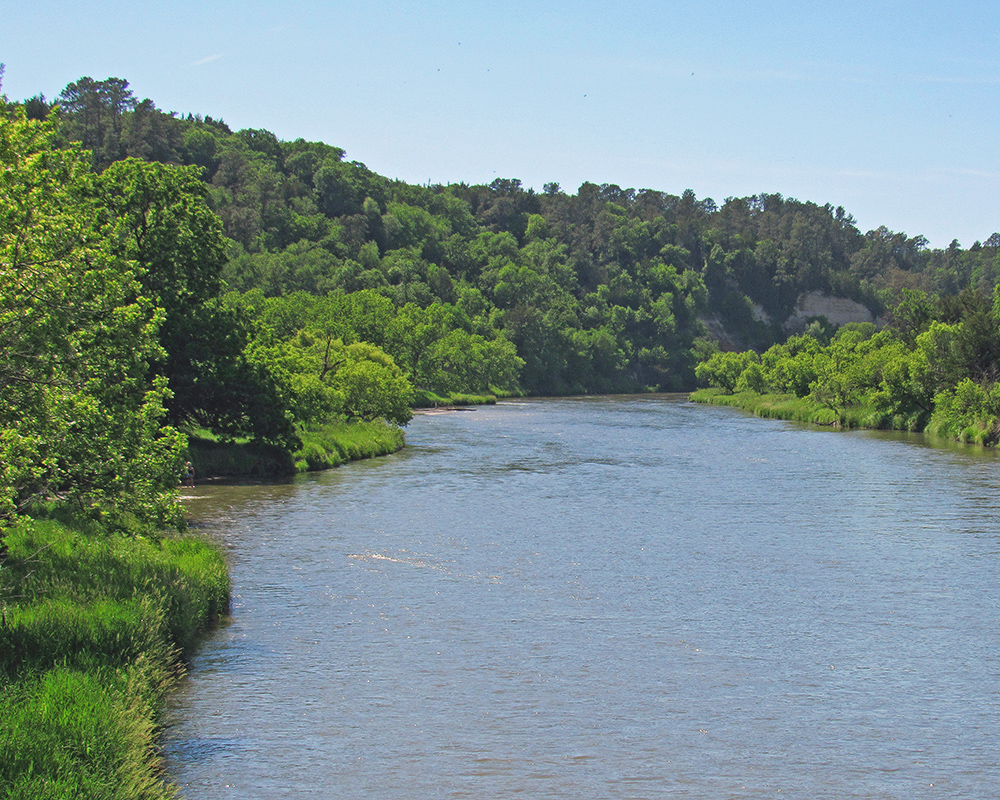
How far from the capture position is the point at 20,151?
20.5 m

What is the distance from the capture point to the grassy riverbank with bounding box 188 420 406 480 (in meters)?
53.7

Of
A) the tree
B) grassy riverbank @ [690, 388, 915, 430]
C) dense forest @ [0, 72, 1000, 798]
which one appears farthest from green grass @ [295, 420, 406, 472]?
grassy riverbank @ [690, 388, 915, 430]

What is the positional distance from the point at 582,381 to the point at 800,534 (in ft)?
494

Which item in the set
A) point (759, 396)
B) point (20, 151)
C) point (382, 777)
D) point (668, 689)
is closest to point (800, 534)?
point (668, 689)

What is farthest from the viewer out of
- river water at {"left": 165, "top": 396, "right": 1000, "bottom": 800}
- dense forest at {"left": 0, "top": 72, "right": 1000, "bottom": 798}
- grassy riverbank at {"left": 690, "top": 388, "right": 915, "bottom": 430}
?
grassy riverbank at {"left": 690, "top": 388, "right": 915, "bottom": 430}

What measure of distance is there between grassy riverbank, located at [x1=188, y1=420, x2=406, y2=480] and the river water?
14.3 feet

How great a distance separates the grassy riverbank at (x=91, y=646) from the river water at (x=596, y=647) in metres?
1.06

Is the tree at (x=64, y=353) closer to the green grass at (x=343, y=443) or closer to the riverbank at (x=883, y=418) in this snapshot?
the green grass at (x=343, y=443)

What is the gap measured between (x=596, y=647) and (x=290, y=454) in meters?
35.0

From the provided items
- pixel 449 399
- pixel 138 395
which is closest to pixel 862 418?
pixel 449 399

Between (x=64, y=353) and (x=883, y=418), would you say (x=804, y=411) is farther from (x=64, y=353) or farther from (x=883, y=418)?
(x=64, y=353)

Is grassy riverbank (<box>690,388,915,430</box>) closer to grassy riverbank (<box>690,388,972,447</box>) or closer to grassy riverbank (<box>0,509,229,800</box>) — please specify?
grassy riverbank (<box>690,388,972,447</box>)

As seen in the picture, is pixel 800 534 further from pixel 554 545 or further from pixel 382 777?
pixel 382 777

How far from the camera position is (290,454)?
187 ft
